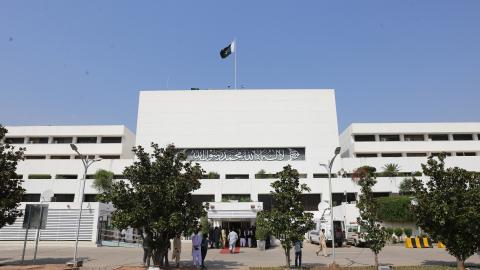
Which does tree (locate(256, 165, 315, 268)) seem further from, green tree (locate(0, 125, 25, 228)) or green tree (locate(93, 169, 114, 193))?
green tree (locate(93, 169, 114, 193))

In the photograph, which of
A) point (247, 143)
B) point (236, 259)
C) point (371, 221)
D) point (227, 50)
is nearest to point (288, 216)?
point (371, 221)

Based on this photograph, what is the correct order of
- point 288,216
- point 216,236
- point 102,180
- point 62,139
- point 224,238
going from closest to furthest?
point 288,216
point 224,238
point 216,236
point 102,180
point 62,139

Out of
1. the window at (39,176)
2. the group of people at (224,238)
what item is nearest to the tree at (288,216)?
the group of people at (224,238)

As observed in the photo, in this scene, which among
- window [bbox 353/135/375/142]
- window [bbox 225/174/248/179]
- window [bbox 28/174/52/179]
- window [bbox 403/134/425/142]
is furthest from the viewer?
window [bbox 403/134/425/142]

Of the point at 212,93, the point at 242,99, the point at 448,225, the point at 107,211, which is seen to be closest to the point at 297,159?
the point at 242,99

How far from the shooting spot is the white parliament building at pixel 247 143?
4609 cm

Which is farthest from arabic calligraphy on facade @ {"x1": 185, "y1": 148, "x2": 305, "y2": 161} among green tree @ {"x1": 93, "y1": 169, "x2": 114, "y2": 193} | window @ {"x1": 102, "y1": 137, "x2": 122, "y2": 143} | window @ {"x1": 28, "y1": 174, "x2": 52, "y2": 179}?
window @ {"x1": 28, "y1": 174, "x2": 52, "y2": 179}

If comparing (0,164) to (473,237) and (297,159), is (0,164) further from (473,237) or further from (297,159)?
(297,159)

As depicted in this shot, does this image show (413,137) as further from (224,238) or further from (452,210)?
(452,210)

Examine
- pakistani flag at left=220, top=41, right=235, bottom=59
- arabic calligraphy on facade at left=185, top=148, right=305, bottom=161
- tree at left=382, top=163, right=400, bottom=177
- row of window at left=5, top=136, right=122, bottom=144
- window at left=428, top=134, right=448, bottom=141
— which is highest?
pakistani flag at left=220, top=41, right=235, bottom=59

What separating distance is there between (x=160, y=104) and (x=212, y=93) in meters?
7.34

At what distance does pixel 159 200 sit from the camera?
1462 cm

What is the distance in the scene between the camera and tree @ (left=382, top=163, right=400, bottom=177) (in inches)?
1798

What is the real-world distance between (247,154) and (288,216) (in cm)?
3435
